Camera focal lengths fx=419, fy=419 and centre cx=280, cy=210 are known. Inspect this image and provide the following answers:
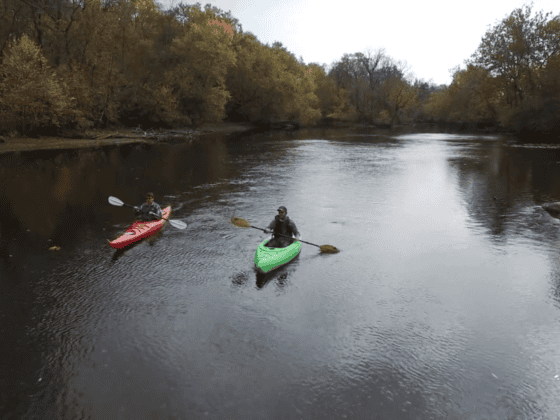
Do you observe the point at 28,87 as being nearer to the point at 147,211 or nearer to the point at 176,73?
the point at 176,73

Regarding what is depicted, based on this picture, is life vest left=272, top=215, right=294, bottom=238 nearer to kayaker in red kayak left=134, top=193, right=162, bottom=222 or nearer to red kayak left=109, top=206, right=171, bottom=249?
red kayak left=109, top=206, right=171, bottom=249

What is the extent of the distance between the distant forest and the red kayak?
28375mm

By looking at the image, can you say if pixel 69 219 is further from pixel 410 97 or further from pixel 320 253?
pixel 410 97

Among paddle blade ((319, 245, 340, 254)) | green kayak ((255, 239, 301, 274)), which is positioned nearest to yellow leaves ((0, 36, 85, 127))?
green kayak ((255, 239, 301, 274))

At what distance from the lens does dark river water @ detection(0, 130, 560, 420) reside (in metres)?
6.55

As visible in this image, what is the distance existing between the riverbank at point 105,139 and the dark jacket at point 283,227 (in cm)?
3112

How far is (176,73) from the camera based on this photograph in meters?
52.6

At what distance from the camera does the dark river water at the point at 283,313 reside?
655cm

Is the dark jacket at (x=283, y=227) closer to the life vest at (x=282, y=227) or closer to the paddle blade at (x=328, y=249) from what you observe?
the life vest at (x=282, y=227)

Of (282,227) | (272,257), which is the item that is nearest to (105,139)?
(282,227)

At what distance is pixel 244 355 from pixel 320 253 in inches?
226

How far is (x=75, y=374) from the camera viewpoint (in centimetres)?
699

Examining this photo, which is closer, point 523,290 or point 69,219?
point 523,290

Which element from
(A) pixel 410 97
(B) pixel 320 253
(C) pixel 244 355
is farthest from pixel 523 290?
(A) pixel 410 97
